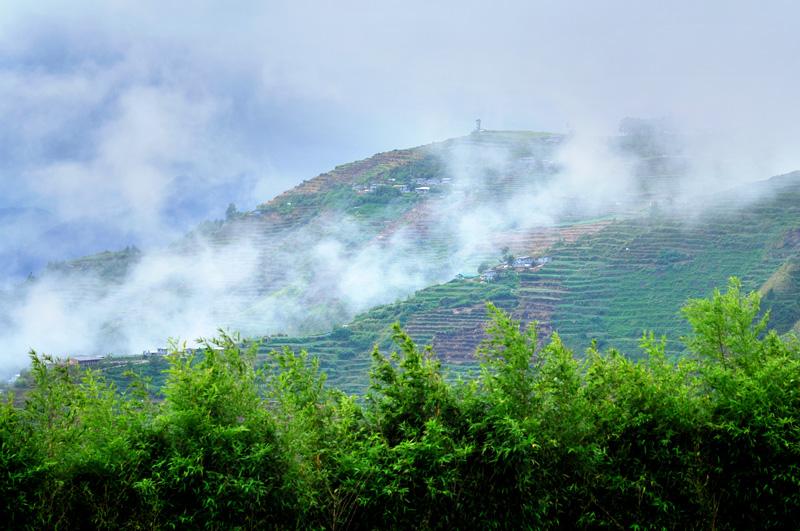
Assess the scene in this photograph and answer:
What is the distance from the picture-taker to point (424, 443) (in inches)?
291

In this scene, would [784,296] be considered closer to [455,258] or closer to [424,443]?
[424,443]

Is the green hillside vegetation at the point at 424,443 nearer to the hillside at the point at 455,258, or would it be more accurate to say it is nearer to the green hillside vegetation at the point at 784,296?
the hillside at the point at 455,258

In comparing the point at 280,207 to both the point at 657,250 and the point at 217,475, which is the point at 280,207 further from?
the point at 217,475

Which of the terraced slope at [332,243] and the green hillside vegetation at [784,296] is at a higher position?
the terraced slope at [332,243]

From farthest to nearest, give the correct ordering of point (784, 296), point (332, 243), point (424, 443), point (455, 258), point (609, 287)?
point (332, 243) < point (455, 258) < point (609, 287) < point (784, 296) < point (424, 443)

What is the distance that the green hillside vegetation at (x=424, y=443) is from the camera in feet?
22.4

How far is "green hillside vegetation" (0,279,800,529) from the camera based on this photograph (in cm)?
682

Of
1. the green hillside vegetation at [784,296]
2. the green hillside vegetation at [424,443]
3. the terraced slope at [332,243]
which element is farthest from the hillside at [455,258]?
the green hillside vegetation at [424,443]

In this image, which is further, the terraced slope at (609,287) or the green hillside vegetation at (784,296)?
the terraced slope at (609,287)

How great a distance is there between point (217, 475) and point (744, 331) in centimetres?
509

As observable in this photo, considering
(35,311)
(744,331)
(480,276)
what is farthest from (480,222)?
(744,331)

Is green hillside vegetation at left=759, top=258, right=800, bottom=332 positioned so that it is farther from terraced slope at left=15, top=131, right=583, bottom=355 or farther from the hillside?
terraced slope at left=15, top=131, right=583, bottom=355

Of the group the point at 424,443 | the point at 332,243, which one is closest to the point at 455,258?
the point at 332,243

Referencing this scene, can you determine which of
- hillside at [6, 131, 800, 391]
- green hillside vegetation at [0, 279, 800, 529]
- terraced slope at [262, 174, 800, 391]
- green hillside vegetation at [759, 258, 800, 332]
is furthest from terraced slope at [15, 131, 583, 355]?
green hillside vegetation at [0, 279, 800, 529]
